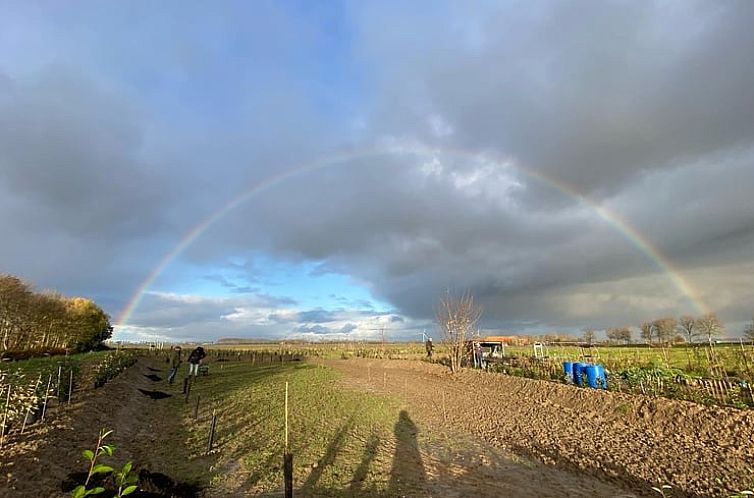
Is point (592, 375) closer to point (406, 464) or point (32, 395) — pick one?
point (406, 464)

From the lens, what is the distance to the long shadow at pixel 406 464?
7219 mm

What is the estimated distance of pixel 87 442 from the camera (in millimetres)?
8500

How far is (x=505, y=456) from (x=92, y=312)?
187 feet

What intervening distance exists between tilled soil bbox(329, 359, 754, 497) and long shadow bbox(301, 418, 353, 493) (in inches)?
103

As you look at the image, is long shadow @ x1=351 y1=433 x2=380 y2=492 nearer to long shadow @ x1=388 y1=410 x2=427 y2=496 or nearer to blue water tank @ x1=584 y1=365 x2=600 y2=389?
long shadow @ x1=388 y1=410 x2=427 y2=496

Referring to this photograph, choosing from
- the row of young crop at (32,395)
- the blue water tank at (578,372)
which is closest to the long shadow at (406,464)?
the row of young crop at (32,395)

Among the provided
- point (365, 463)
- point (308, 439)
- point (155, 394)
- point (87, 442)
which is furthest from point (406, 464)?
point (155, 394)

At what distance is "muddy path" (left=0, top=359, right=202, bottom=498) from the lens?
627cm

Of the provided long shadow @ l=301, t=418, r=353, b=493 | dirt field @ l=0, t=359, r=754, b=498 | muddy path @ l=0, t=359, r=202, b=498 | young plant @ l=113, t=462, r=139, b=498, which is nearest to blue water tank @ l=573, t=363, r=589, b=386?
dirt field @ l=0, t=359, r=754, b=498

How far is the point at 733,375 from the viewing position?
1594 centimetres

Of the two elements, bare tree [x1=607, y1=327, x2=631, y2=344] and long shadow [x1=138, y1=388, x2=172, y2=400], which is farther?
bare tree [x1=607, y1=327, x2=631, y2=344]

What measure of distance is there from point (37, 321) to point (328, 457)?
3905cm

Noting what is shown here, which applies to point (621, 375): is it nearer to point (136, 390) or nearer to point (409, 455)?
point (409, 455)

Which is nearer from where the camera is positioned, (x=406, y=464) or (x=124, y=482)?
(x=124, y=482)
